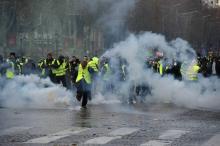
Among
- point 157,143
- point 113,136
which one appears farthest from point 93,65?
point 157,143

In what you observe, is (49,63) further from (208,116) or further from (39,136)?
(39,136)

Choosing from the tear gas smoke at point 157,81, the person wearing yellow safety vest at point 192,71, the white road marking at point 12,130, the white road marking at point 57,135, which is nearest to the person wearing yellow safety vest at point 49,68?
the tear gas smoke at point 157,81

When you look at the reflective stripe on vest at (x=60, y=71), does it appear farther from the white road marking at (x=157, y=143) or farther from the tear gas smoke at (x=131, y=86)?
the white road marking at (x=157, y=143)

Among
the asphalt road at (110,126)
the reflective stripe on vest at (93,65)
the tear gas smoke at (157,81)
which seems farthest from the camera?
the tear gas smoke at (157,81)

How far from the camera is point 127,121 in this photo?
20.0m

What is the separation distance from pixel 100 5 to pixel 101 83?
3328 millimetres

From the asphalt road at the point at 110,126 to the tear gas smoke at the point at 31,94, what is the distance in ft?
7.20

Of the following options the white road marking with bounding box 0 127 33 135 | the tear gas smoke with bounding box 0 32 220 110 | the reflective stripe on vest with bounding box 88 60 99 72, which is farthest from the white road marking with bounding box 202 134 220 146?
the reflective stripe on vest with bounding box 88 60 99 72

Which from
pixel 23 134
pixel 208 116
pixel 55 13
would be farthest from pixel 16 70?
pixel 55 13

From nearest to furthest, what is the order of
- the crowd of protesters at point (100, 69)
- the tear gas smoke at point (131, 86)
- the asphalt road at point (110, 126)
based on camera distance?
the asphalt road at point (110, 126) < the tear gas smoke at point (131, 86) < the crowd of protesters at point (100, 69)

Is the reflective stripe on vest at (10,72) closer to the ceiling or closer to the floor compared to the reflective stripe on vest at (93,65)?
closer to the floor

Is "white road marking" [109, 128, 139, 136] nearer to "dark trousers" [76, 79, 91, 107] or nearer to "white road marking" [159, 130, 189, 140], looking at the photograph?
"white road marking" [159, 130, 189, 140]

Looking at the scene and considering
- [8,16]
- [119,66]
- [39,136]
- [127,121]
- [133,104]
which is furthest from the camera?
[8,16]

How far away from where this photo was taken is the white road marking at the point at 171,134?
636 inches
